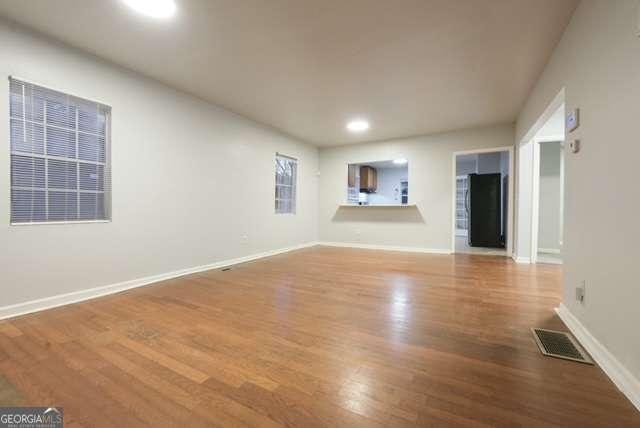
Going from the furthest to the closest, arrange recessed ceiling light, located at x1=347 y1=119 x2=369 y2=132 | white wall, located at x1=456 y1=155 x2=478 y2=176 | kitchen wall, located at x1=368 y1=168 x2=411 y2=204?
kitchen wall, located at x1=368 y1=168 x2=411 y2=204
white wall, located at x1=456 y1=155 x2=478 y2=176
recessed ceiling light, located at x1=347 y1=119 x2=369 y2=132

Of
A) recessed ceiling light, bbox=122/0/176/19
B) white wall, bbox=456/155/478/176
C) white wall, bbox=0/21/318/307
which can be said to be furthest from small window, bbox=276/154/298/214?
white wall, bbox=456/155/478/176

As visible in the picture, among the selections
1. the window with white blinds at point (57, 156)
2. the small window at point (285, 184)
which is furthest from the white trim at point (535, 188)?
the window with white blinds at point (57, 156)

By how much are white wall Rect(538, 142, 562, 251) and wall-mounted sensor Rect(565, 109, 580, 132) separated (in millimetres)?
4130

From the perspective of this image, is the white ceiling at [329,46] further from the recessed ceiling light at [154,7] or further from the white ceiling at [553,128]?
the white ceiling at [553,128]

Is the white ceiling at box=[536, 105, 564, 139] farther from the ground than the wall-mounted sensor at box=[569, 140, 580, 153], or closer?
farther from the ground

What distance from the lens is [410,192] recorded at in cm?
585

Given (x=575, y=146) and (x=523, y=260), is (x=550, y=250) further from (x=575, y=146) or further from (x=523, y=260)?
(x=575, y=146)

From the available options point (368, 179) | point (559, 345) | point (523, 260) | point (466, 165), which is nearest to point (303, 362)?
point (559, 345)

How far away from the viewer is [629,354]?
1331mm

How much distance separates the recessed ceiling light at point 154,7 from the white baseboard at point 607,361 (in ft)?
12.0

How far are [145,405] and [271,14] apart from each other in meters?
2.72

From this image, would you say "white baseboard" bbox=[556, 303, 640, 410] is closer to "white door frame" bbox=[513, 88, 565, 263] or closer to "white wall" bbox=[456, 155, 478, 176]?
"white door frame" bbox=[513, 88, 565, 263]

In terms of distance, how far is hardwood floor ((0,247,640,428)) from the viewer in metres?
1.19

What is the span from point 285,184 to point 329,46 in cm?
353
